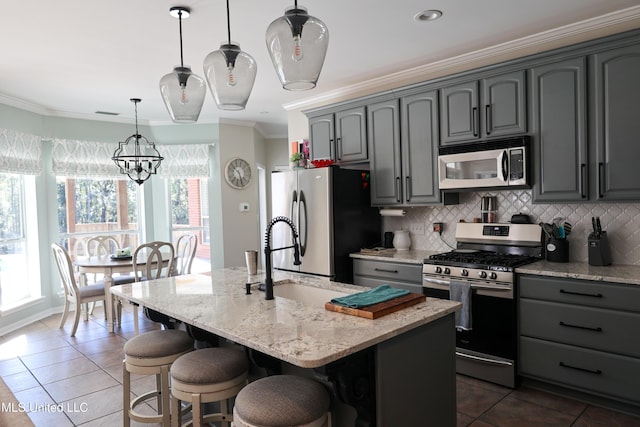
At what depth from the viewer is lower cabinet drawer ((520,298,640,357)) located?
2.57 m

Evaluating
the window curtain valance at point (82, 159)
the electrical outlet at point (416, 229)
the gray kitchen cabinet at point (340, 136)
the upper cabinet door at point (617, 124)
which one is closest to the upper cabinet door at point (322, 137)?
the gray kitchen cabinet at point (340, 136)

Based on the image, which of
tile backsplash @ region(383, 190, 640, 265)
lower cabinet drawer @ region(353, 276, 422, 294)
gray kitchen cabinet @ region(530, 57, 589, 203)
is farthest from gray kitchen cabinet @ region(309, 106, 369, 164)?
gray kitchen cabinet @ region(530, 57, 589, 203)

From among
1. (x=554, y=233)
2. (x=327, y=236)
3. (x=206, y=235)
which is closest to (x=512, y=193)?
(x=554, y=233)

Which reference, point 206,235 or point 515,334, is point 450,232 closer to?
point 515,334

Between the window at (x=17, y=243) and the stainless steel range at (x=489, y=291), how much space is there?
15.1ft

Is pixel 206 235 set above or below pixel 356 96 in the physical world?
below

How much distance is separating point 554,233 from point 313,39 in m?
2.58

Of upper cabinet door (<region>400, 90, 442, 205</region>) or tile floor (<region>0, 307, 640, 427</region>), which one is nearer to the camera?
tile floor (<region>0, 307, 640, 427</region>)

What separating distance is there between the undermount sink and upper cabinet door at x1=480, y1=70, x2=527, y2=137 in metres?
1.96

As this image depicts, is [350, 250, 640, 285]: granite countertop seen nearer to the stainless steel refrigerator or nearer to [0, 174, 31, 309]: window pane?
the stainless steel refrigerator

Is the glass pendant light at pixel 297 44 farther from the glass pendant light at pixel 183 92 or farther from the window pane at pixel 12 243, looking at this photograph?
the window pane at pixel 12 243

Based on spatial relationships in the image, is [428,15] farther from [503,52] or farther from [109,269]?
[109,269]

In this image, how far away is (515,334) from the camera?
3012 millimetres

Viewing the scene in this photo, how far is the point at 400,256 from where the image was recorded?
3.80 metres
